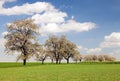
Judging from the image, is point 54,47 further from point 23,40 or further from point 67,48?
point 23,40

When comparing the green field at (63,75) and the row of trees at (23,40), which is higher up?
the row of trees at (23,40)

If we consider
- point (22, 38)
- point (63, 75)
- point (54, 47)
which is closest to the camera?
point (63, 75)

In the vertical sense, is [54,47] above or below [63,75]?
above

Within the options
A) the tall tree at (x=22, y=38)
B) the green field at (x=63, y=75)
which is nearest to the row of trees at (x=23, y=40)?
the tall tree at (x=22, y=38)

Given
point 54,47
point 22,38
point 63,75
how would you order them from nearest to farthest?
point 63,75 < point 22,38 < point 54,47

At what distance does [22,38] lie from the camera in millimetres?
100375

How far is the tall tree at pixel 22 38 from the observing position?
328ft

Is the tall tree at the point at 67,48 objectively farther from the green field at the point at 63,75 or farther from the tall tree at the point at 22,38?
the green field at the point at 63,75

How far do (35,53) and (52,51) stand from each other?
170 ft

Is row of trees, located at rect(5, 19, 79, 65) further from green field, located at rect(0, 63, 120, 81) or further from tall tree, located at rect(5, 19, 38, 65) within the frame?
green field, located at rect(0, 63, 120, 81)

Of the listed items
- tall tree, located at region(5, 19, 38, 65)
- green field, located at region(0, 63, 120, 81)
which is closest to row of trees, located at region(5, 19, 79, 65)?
tall tree, located at region(5, 19, 38, 65)

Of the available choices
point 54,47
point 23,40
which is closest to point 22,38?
point 23,40

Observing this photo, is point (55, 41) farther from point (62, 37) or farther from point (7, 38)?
point (7, 38)

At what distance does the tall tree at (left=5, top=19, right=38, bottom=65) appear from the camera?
10000 cm
